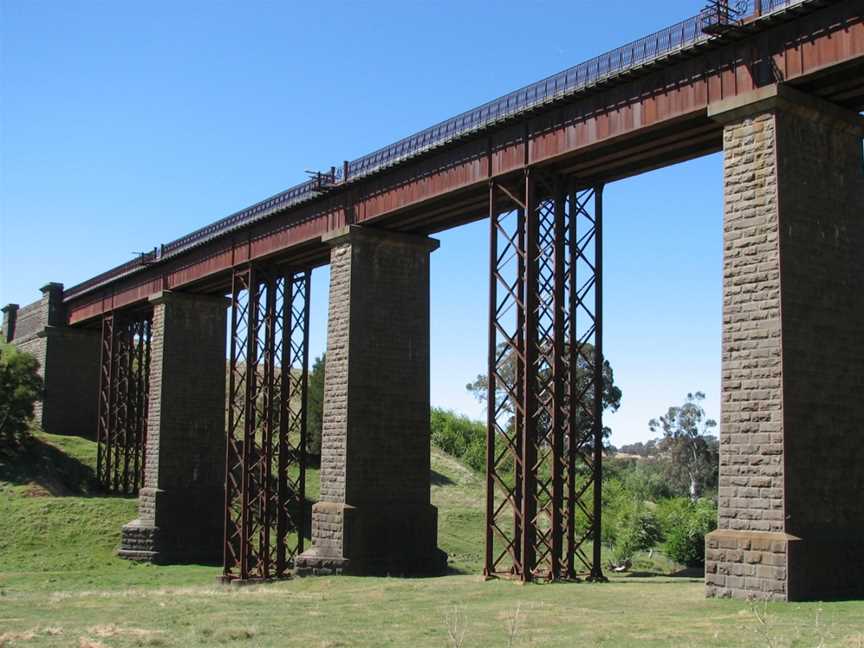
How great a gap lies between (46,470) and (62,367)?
8.61 metres

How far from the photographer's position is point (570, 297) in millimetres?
22641

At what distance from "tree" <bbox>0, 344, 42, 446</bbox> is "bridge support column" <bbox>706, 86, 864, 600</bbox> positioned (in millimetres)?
38837

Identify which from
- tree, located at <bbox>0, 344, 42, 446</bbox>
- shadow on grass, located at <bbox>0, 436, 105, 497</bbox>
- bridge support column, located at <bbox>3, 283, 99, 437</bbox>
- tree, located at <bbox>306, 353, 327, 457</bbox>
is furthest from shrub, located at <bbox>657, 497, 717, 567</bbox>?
bridge support column, located at <bbox>3, 283, 99, 437</bbox>

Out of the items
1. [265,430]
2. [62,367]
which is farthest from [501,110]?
[62,367]

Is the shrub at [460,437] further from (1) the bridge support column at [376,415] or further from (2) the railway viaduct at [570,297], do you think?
(1) the bridge support column at [376,415]

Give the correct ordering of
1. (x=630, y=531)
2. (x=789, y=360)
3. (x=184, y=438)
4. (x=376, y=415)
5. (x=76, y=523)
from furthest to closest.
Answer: (x=630, y=531) → (x=76, y=523) → (x=184, y=438) → (x=376, y=415) → (x=789, y=360)

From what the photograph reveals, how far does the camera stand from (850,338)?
18125 mm

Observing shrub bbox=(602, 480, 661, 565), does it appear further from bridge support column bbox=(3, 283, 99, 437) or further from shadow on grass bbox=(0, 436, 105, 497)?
bridge support column bbox=(3, 283, 99, 437)

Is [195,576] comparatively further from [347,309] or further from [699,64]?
[699,64]

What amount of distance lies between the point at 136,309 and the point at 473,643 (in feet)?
117

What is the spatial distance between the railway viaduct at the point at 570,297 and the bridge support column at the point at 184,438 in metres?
0.19

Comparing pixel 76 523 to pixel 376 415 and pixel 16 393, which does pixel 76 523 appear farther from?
pixel 376 415

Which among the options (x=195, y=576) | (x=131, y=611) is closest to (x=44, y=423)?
(x=195, y=576)

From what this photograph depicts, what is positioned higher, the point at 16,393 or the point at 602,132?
the point at 602,132
